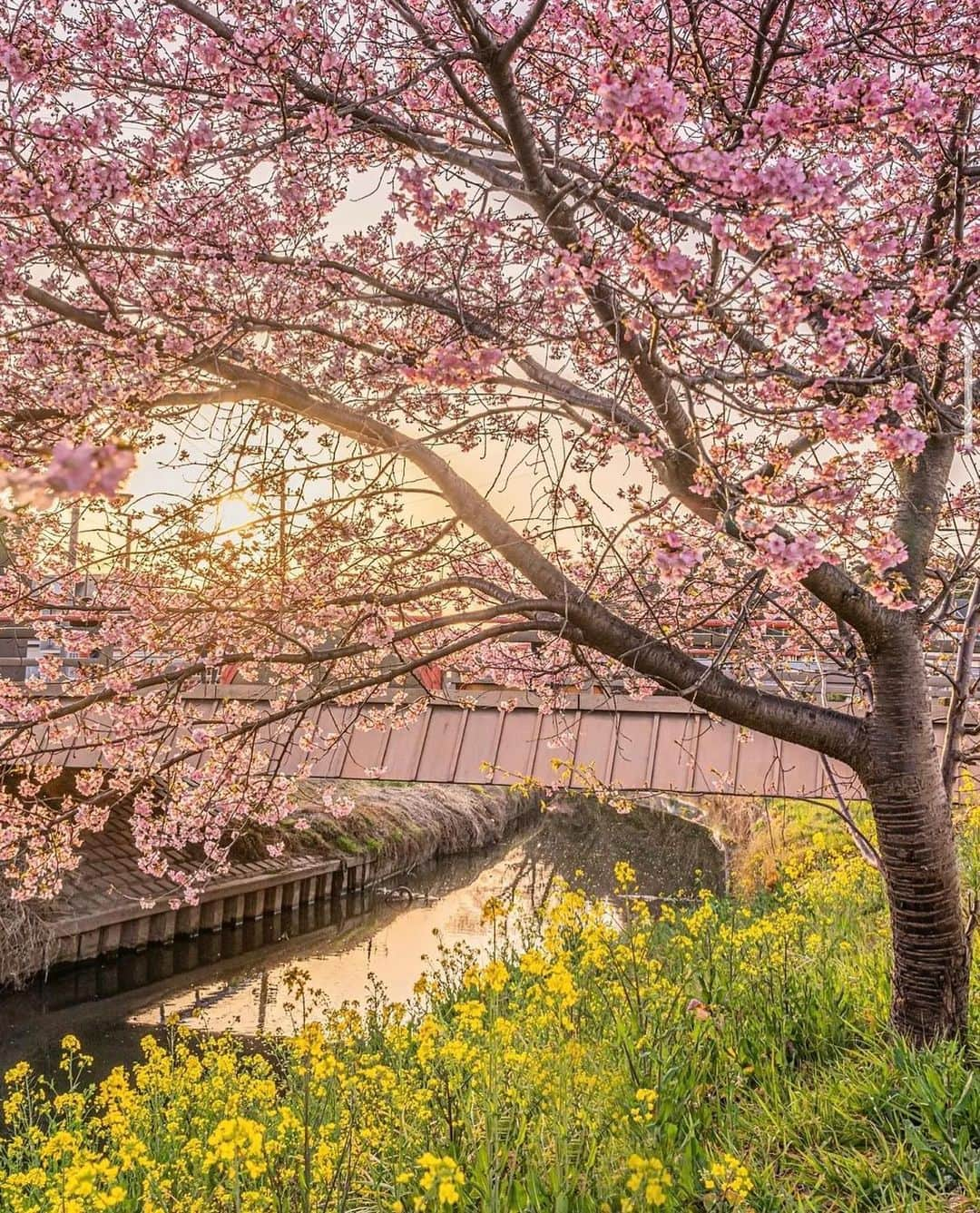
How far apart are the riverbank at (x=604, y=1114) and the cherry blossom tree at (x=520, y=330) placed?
72 centimetres

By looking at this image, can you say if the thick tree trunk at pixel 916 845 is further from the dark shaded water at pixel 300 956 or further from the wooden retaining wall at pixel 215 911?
the wooden retaining wall at pixel 215 911

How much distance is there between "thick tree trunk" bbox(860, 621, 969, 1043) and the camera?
4.53 metres

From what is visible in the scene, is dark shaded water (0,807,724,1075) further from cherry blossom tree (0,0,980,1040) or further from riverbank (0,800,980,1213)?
cherry blossom tree (0,0,980,1040)

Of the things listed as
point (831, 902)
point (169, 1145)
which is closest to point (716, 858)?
point (831, 902)

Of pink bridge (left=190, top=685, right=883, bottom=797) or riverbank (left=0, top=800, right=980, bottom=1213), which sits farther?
pink bridge (left=190, top=685, right=883, bottom=797)

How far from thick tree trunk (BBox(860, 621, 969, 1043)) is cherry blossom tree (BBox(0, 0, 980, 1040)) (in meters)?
0.02

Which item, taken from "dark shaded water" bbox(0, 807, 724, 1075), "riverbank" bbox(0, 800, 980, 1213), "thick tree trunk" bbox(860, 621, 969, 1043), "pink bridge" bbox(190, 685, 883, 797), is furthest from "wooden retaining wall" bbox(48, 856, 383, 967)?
"thick tree trunk" bbox(860, 621, 969, 1043)

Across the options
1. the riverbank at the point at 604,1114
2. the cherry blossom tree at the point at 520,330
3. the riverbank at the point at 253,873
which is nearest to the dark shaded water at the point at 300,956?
the riverbank at the point at 253,873

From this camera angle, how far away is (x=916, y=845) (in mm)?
4543

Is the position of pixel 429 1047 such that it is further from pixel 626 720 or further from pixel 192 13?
pixel 626 720

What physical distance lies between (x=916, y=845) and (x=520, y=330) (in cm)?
317

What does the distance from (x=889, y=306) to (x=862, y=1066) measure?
11.6 feet

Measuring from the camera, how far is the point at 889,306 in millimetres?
3523

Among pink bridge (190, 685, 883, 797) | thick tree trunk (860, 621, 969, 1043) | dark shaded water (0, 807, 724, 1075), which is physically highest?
pink bridge (190, 685, 883, 797)
